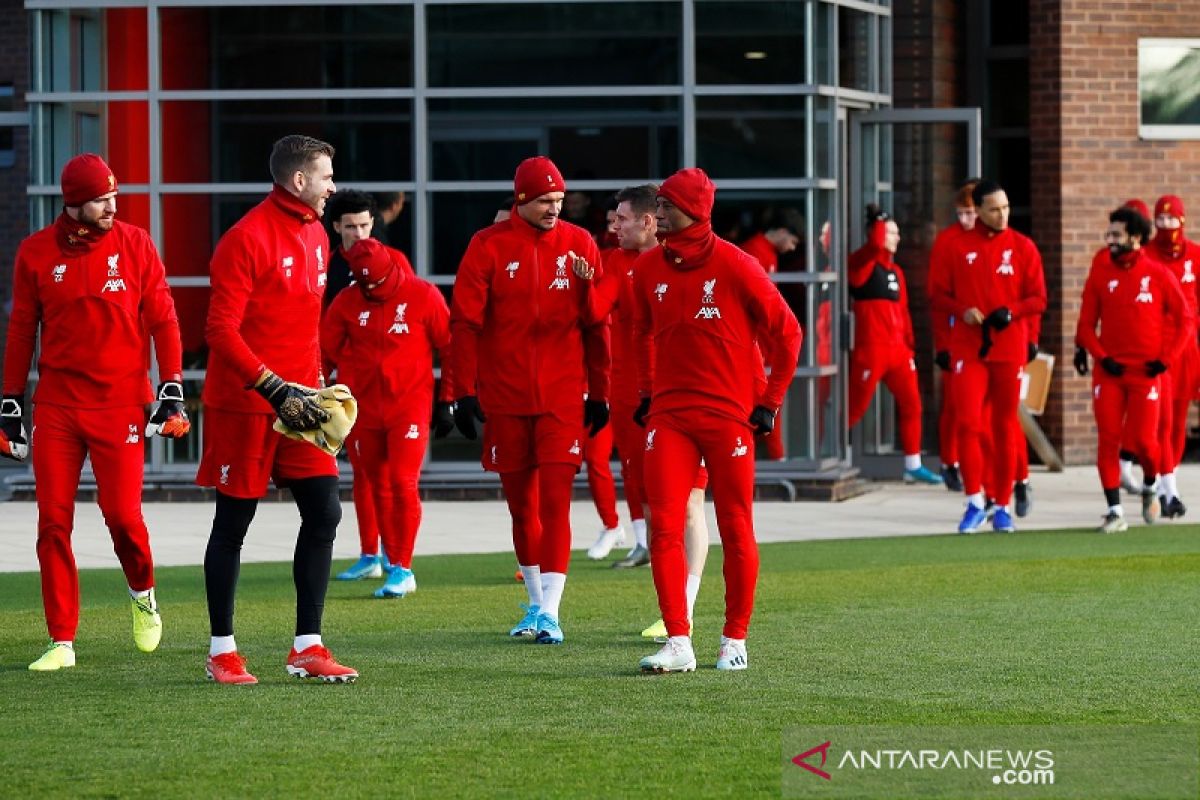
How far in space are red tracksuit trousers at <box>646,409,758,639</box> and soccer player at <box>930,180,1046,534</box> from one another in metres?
6.28

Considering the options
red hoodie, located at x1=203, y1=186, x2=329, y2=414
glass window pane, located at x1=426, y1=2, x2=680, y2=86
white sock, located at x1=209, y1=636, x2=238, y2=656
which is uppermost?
glass window pane, located at x1=426, y1=2, x2=680, y2=86

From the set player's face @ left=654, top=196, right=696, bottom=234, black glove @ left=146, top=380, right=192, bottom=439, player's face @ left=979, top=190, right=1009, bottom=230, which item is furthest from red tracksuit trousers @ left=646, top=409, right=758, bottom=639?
player's face @ left=979, top=190, right=1009, bottom=230

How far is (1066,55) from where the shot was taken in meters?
20.1

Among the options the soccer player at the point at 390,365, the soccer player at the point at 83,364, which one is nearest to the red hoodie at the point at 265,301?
the soccer player at the point at 83,364

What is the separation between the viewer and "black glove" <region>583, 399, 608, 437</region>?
31.5ft

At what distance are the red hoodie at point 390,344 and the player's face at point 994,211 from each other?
4.29 metres

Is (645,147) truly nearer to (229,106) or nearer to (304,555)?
(229,106)

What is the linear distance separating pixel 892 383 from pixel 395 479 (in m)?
7.83

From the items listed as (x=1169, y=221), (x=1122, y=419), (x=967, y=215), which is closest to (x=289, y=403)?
(x=1122, y=419)

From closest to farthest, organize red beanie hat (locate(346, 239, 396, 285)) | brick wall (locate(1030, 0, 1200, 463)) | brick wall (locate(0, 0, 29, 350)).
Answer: red beanie hat (locate(346, 239, 396, 285)) → brick wall (locate(1030, 0, 1200, 463)) → brick wall (locate(0, 0, 29, 350))

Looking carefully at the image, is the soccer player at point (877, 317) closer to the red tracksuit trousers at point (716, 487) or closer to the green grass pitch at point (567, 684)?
the green grass pitch at point (567, 684)

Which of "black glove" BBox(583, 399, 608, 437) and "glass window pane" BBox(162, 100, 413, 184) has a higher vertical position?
"glass window pane" BBox(162, 100, 413, 184)

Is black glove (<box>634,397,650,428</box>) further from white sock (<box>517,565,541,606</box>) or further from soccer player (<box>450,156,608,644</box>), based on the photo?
white sock (<box>517,565,541,606</box>)

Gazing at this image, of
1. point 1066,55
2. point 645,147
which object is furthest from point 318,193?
point 1066,55
